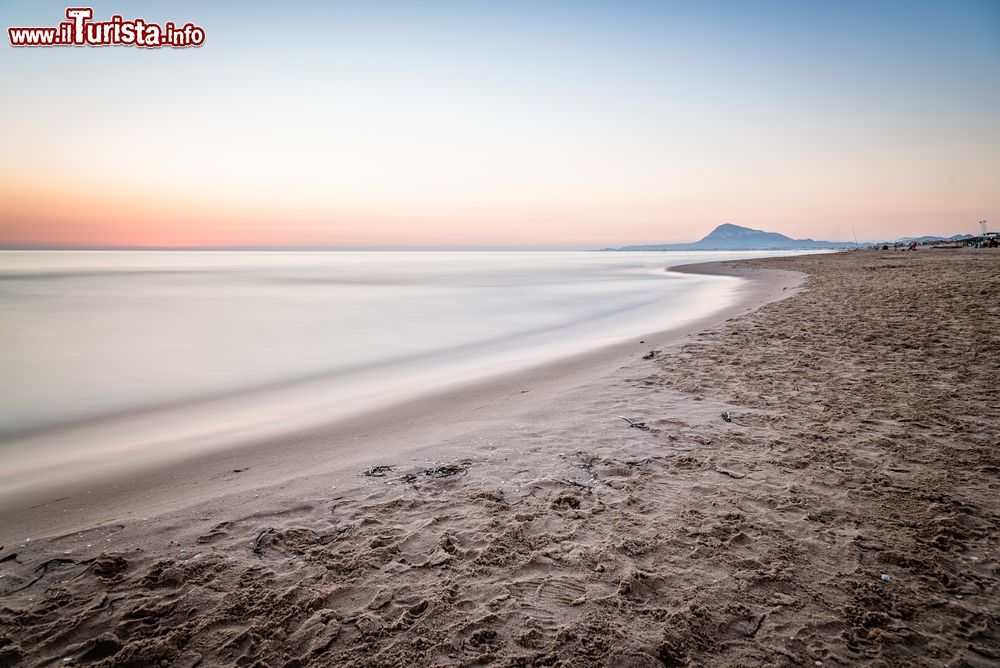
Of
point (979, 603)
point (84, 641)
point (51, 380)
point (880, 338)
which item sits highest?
point (880, 338)

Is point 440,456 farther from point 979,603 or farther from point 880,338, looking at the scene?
point 880,338

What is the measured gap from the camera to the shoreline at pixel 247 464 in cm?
406

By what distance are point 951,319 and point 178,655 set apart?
1371 cm

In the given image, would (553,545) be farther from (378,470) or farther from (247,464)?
(247,464)

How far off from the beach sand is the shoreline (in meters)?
0.05

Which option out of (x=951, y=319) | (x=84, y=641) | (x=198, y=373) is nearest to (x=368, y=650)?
(x=84, y=641)

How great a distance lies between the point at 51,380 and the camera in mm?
9820

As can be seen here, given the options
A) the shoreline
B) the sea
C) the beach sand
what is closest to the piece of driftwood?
the beach sand

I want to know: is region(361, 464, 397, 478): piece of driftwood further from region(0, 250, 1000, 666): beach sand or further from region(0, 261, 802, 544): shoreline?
region(0, 261, 802, 544): shoreline

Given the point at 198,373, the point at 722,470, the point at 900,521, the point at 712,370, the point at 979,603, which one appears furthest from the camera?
the point at 198,373

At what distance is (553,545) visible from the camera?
3234mm

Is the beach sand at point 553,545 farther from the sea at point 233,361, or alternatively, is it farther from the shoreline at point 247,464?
the sea at point 233,361

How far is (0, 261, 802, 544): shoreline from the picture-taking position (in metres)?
4.06

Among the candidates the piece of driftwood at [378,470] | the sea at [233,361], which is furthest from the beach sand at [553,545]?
the sea at [233,361]
